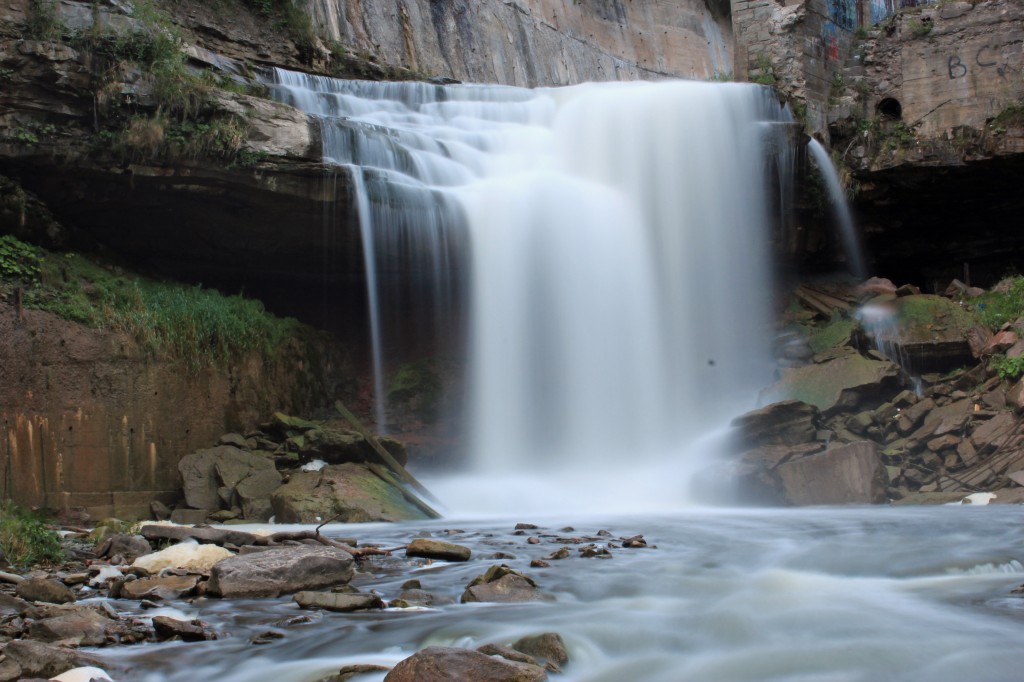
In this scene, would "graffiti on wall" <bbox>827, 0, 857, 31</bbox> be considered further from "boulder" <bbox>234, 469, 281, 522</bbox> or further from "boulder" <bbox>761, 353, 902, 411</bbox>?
"boulder" <bbox>234, 469, 281, 522</bbox>

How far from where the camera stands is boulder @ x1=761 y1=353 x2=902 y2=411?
12.6m

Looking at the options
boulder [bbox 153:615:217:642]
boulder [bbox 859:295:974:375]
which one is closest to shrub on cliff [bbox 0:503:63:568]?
boulder [bbox 153:615:217:642]

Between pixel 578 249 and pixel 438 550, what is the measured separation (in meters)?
7.28

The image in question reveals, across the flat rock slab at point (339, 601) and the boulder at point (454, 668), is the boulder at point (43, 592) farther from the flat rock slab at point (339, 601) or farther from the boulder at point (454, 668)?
the boulder at point (454, 668)

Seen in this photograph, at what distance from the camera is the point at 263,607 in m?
5.75

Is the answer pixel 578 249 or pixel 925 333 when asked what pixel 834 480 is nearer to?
pixel 925 333

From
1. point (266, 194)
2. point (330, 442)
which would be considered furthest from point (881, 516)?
point (266, 194)

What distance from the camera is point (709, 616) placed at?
5.56m

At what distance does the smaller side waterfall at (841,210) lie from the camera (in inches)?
626

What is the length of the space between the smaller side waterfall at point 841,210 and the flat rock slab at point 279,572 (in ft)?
39.4

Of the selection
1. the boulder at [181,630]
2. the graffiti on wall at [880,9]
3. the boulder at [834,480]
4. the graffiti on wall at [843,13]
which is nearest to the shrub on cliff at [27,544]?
the boulder at [181,630]

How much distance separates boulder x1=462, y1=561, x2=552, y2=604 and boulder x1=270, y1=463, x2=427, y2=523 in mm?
3921

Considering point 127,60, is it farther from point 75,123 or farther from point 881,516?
point 881,516

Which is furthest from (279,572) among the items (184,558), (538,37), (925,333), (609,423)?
(538,37)
